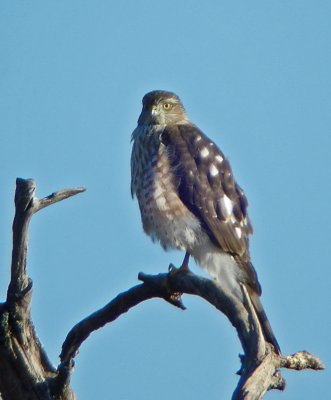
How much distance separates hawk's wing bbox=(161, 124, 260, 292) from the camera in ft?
19.2

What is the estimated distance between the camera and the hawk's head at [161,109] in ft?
23.1

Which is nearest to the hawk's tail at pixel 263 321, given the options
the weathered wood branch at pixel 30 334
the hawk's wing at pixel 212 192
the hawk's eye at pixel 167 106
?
the hawk's wing at pixel 212 192

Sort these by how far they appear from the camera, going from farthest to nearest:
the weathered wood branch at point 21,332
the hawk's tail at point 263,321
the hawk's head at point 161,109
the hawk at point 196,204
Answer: the hawk's head at point 161,109, the hawk at point 196,204, the hawk's tail at point 263,321, the weathered wood branch at point 21,332

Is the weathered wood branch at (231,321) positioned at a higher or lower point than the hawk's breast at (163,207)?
lower

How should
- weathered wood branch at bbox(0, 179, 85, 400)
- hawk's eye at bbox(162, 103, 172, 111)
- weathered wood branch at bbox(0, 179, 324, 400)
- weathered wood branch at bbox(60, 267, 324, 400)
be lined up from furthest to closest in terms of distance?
1. hawk's eye at bbox(162, 103, 172, 111)
2. weathered wood branch at bbox(0, 179, 85, 400)
3. weathered wood branch at bbox(0, 179, 324, 400)
4. weathered wood branch at bbox(60, 267, 324, 400)

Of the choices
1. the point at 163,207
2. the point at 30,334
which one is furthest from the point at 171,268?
the point at 30,334

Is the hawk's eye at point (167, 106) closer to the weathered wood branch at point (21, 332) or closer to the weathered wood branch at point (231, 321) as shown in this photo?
the weathered wood branch at point (231, 321)

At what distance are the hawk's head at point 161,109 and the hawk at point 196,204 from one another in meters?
0.50

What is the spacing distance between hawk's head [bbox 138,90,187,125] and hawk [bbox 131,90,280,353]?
0.50 metres

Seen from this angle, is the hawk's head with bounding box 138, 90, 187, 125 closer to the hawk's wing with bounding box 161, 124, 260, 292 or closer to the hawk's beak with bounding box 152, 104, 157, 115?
the hawk's beak with bounding box 152, 104, 157, 115

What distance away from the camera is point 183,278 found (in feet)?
14.0

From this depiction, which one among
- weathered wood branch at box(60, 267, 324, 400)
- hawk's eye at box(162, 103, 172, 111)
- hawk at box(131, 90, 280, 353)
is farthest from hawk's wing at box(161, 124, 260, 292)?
weathered wood branch at box(60, 267, 324, 400)

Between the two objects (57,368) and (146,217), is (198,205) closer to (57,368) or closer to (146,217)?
(146,217)

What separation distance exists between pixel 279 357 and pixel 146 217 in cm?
293
